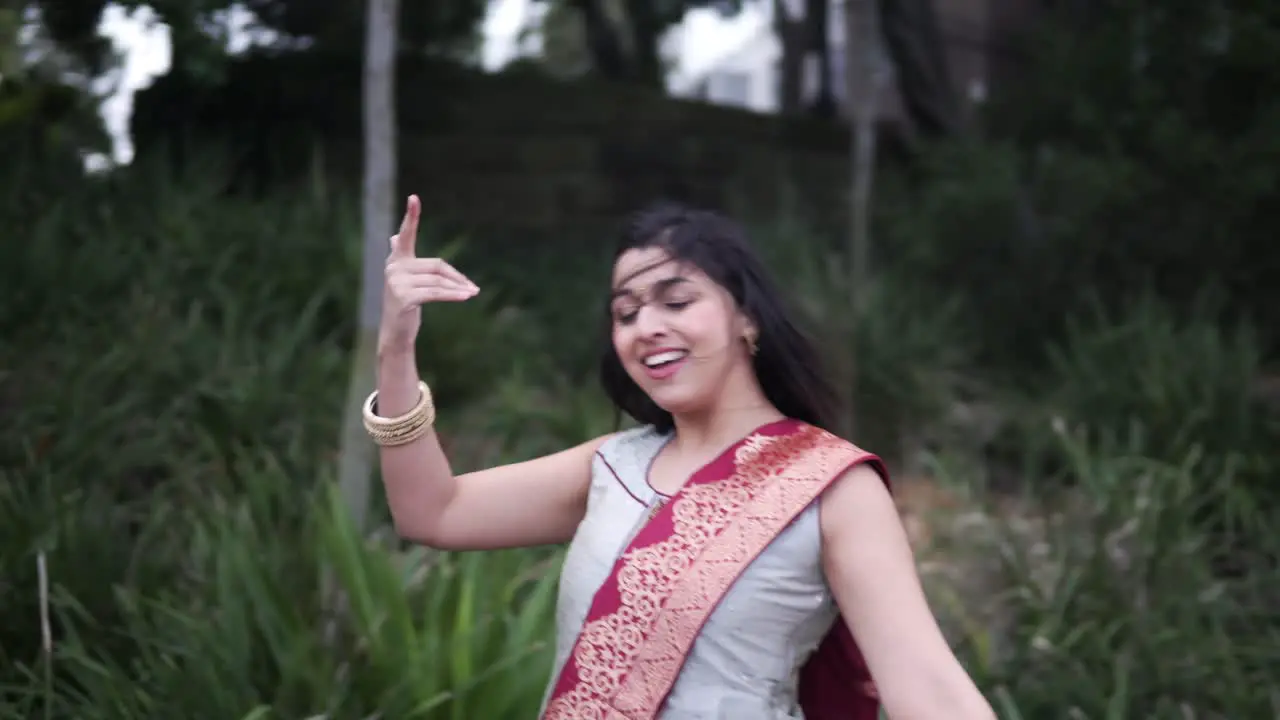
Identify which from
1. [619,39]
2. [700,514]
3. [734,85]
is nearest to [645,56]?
[619,39]

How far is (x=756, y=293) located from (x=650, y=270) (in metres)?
0.14

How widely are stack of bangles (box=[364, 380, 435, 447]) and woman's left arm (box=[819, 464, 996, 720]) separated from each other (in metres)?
0.57

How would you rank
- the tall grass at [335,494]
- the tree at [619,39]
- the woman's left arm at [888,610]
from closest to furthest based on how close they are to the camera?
the woman's left arm at [888,610]
the tall grass at [335,494]
the tree at [619,39]

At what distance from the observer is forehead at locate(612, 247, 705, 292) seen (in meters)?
1.99

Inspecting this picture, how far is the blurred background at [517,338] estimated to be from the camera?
3.62 meters

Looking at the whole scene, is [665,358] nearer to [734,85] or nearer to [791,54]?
[791,54]

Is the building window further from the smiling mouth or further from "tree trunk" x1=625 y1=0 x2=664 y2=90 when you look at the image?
the smiling mouth

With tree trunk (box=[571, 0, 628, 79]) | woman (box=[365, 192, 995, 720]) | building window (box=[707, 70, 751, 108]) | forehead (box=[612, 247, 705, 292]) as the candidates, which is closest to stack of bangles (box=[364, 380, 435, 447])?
woman (box=[365, 192, 995, 720])

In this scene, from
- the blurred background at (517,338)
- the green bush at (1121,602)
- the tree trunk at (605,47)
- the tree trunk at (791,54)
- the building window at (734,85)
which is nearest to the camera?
Answer: the blurred background at (517,338)

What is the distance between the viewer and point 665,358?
197cm

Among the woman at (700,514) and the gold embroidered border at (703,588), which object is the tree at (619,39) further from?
the gold embroidered border at (703,588)

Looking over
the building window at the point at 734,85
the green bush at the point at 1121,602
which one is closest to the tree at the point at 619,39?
the green bush at the point at 1121,602

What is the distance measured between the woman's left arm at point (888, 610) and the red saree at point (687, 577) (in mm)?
50

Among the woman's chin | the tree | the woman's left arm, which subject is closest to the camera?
the woman's left arm
